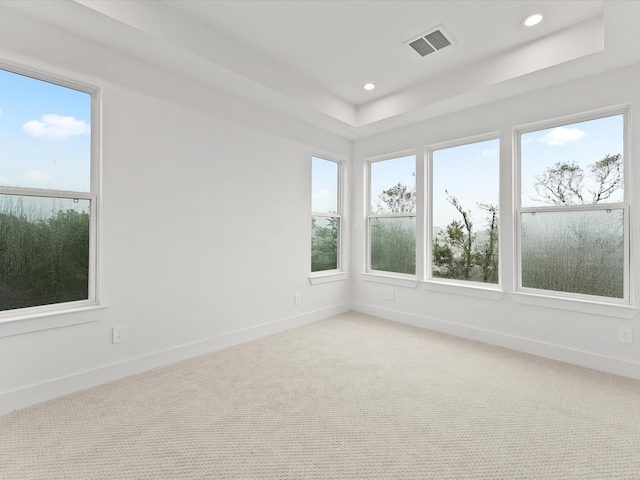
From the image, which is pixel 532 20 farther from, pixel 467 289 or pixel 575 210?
pixel 467 289

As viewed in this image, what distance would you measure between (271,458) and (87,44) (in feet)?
9.91

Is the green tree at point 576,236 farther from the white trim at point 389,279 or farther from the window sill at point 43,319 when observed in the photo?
the window sill at point 43,319

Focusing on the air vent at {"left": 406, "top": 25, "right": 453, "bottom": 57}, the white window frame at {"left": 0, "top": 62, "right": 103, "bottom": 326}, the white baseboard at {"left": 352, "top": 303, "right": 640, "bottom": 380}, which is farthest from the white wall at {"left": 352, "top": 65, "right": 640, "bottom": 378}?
the white window frame at {"left": 0, "top": 62, "right": 103, "bottom": 326}

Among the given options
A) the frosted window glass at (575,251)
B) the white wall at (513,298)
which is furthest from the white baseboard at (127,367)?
the frosted window glass at (575,251)

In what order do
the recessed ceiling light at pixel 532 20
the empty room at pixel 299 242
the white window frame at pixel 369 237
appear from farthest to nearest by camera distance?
the white window frame at pixel 369 237, the recessed ceiling light at pixel 532 20, the empty room at pixel 299 242

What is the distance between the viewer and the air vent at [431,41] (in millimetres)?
2639

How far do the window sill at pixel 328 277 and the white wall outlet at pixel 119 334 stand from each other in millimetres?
2141

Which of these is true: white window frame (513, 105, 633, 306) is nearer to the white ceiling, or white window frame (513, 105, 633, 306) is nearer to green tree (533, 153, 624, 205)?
green tree (533, 153, 624, 205)

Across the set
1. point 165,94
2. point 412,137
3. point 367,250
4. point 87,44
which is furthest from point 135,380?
point 412,137

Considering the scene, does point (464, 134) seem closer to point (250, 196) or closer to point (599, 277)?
point (599, 277)

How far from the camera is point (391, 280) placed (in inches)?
168

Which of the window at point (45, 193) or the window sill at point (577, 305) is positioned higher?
the window at point (45, 193)

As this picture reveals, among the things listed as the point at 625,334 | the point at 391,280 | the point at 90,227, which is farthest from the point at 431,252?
the point at 90,227

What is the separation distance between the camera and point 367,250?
15.2 ft
